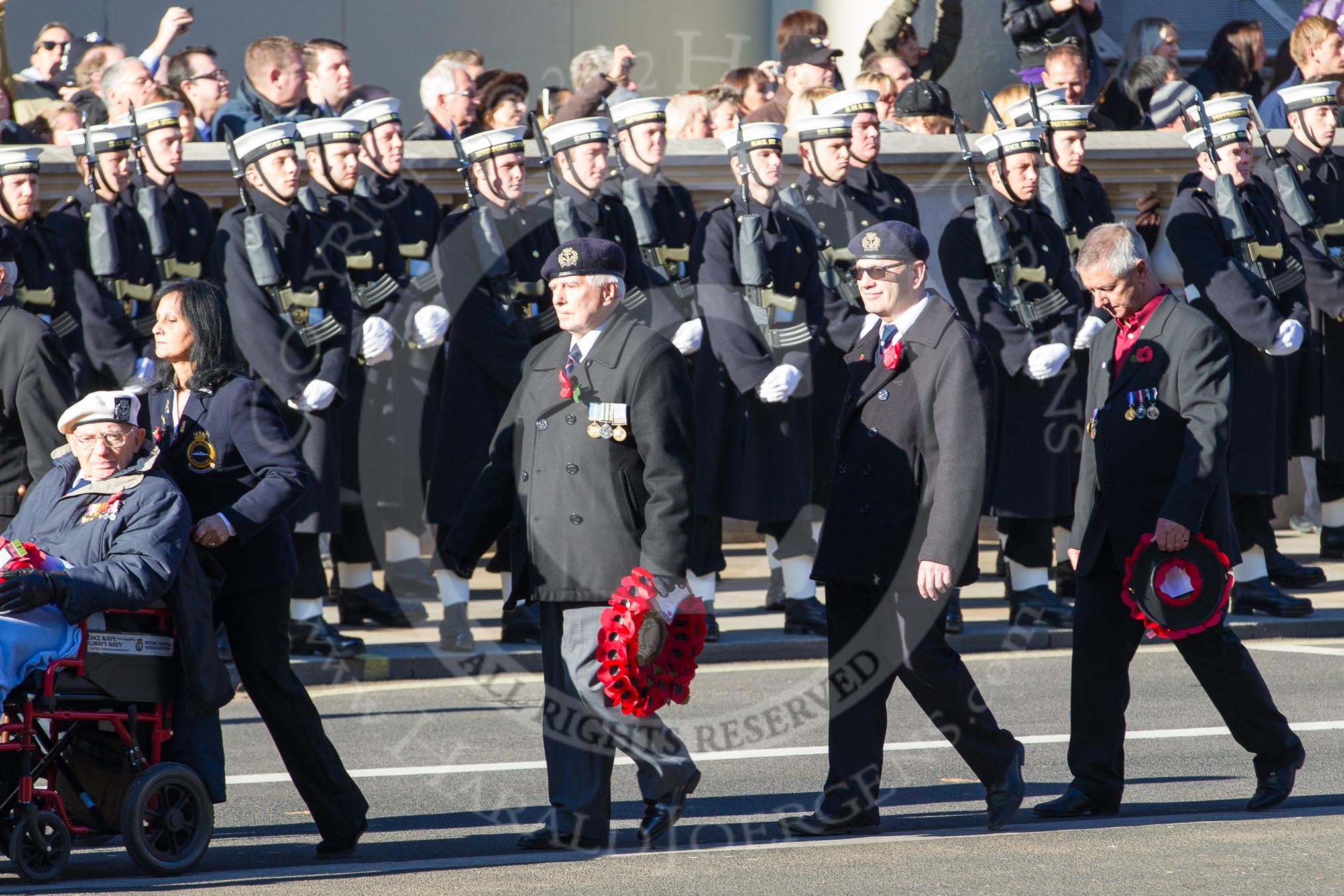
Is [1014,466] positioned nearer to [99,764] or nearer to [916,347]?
[916,347]

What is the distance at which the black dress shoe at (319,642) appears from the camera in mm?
9289

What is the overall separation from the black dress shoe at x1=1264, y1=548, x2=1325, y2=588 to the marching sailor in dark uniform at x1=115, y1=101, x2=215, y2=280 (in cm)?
572

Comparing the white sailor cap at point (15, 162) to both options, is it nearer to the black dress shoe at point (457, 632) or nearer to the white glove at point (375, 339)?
the white glove at point (375, 339)

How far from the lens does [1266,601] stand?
412 inches

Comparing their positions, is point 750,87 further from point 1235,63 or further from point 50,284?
point 50,284

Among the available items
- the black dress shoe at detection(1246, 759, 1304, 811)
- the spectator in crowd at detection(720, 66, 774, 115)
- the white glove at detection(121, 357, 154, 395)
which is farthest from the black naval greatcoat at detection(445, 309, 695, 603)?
the spectator in crowd at detection(720, 66, 774, 115)

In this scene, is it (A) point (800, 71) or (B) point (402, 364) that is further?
(A) point (800, 71)

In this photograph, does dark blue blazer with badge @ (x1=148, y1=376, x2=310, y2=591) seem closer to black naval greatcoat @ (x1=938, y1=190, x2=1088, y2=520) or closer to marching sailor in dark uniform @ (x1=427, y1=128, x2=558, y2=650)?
marching sailor in dark uniform @ (x1=427, y1=128, x2=558, y2=650)

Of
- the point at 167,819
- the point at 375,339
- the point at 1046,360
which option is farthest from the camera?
the point at 1046,360

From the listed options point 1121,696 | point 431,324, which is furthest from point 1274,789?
point 431,324

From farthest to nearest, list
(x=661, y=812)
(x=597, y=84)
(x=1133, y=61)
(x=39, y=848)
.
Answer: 1. (x=1133, y=61)
2. (x=597, y=84)
3. (x=661, y=812)
4. (x=39, y=848)

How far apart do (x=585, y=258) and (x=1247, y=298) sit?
5226 millimetres

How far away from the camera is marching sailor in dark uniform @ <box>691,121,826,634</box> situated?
10.2m

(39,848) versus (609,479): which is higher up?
(609,479)
